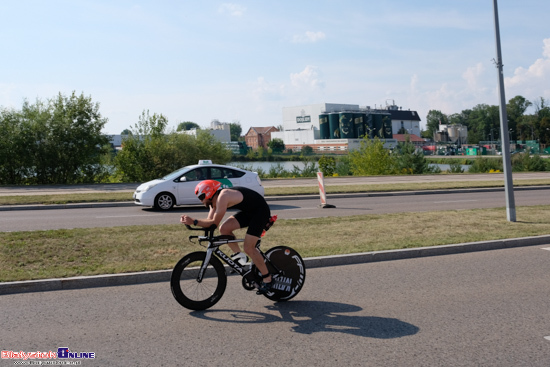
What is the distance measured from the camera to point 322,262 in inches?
346

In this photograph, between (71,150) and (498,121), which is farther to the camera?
(498,121)

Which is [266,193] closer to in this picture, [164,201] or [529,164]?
[164,201]

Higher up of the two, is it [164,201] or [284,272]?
[164,201]

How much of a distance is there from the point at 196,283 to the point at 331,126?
132339 mm

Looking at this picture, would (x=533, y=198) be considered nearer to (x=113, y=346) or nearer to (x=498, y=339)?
(x=498, y=339)

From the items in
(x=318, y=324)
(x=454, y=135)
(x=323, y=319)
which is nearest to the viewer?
(x=318, y=324)

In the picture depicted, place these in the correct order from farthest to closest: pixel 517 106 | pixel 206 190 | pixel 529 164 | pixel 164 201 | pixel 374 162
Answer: pixel 517 106
pixel 529 164
pixel 374 162
pixel 164 201
pixel 206 190

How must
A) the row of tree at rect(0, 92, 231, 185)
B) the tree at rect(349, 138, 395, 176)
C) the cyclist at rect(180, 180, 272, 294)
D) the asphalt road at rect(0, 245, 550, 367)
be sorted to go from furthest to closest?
the tree at rect(349, 138, 395, 176) → the row of tree at rect(0, 92, 231, 185) → the cyclist at rect(180, 180, 272, 294) → the asphalt road at rect(0, 245, 550, 367)

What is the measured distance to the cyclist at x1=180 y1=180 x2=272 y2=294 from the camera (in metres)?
6.06

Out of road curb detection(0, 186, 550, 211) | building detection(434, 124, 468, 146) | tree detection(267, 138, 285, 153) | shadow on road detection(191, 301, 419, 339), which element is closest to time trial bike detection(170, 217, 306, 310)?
shadow on road detection(191, 301, 419, 339)

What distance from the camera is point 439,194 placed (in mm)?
24094

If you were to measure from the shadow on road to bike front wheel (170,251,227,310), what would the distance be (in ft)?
0.46

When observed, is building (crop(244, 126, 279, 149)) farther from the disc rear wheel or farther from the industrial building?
the disc rear wheel

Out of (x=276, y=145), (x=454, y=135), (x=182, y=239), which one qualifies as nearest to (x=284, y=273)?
(x=182, y=239)
